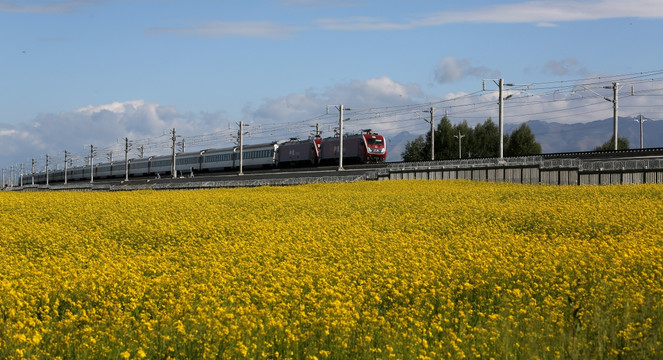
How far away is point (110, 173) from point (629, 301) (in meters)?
135

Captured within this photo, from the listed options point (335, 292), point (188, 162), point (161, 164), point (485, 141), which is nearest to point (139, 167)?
point (161, 164)

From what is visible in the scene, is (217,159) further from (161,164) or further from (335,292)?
(335,292)

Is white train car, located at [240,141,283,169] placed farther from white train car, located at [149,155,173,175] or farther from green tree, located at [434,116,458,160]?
green tree, located at [434,116,458,160]

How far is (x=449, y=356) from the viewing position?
7707mm

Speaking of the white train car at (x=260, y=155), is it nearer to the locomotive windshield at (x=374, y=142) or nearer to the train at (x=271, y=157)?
the train at (x=271, y=157)

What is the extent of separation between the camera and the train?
8119cm

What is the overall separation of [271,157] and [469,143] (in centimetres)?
5062

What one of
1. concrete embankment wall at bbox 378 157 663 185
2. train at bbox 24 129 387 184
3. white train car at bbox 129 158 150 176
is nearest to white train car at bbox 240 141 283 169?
train at bbox 24 129 387 184

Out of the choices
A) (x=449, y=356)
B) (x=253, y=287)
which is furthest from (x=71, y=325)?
(x=449, y=356)

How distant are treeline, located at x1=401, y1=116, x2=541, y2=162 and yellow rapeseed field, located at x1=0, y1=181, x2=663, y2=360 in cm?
10100

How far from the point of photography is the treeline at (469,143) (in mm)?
122812

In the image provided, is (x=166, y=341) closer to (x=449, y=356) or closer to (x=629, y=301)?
(x=449, y=356)

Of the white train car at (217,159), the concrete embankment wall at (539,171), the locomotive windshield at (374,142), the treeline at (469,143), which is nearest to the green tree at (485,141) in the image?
the treeline at (469,143)

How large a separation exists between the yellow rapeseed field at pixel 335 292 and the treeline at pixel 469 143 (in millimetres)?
101002
